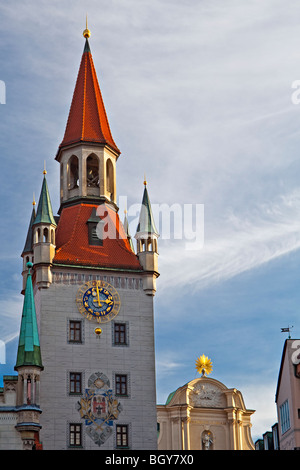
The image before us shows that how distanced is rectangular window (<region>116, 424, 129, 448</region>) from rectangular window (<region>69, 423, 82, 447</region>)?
8.02 ft

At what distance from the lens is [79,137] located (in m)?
75.0

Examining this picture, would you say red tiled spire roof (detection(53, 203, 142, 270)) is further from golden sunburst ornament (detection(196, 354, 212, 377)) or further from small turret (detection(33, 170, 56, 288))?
golden sunburst ornament (detection(196, 354, 212, 377))

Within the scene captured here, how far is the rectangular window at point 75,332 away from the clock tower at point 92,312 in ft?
0.21

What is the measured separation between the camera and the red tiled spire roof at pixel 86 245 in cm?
6950

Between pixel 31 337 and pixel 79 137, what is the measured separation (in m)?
18.2

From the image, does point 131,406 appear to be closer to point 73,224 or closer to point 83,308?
point 83,308

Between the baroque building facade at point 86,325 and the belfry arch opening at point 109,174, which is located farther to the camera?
the belfry arch opening at point 109,174

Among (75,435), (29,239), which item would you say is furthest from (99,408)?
(29,239)

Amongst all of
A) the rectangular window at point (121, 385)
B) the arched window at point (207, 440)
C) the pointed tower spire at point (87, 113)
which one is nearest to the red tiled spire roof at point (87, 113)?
the pointed tower spire at point (87, 113)

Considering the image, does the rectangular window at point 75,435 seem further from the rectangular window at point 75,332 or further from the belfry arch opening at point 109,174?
the belfry arch opening at point 109,174

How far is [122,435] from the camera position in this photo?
65.6 metres

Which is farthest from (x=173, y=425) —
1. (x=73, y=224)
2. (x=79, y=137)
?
(x=79, y=137)

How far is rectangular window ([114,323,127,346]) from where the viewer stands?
6788 cm

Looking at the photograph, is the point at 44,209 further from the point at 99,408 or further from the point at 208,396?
the point at 208,396
